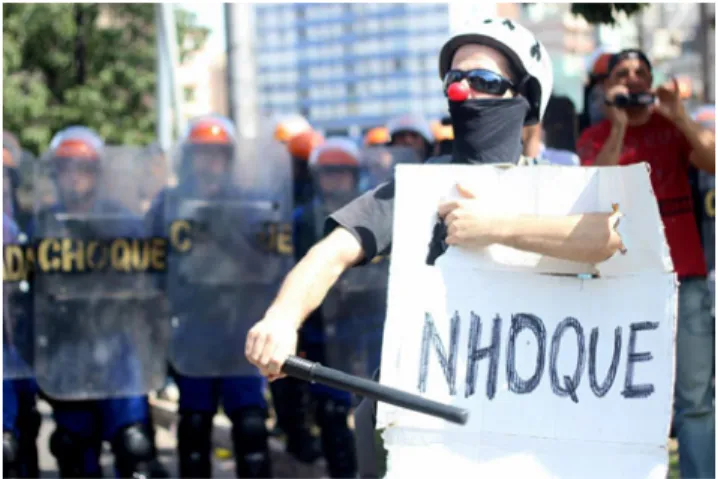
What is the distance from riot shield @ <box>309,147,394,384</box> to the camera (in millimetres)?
6496

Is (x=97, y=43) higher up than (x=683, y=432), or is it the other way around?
(x=97, y=43)

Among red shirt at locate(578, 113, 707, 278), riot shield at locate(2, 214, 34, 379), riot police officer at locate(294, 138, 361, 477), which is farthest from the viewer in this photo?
riot police officer at locate(294, 138, 361, 477)

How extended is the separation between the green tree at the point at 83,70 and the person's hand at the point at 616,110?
1651 cm

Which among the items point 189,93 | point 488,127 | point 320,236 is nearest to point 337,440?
point 320,236

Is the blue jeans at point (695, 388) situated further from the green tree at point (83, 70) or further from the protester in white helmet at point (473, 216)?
the green tree at point (83, 70)

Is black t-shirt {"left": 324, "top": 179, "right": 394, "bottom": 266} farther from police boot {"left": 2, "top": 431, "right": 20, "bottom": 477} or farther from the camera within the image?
police boot {"left": 2, "top": 431, "right": 20, "bottom": 477}

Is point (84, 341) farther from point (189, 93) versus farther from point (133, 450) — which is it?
point (189, 93)

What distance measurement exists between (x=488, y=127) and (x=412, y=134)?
15.4 feet

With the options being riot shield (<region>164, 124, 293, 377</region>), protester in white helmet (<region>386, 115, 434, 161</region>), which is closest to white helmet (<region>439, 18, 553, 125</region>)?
riot shield (<region>164, 124, 293, 377</region>)

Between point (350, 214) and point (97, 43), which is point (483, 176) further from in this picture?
point (97, 43)

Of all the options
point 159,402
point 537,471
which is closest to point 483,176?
point 537,471

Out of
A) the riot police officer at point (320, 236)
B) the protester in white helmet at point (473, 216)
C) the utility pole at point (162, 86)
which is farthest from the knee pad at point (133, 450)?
the utility pole at point (162, 86)

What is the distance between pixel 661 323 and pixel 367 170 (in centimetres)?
407

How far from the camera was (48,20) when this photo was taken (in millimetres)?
20672
